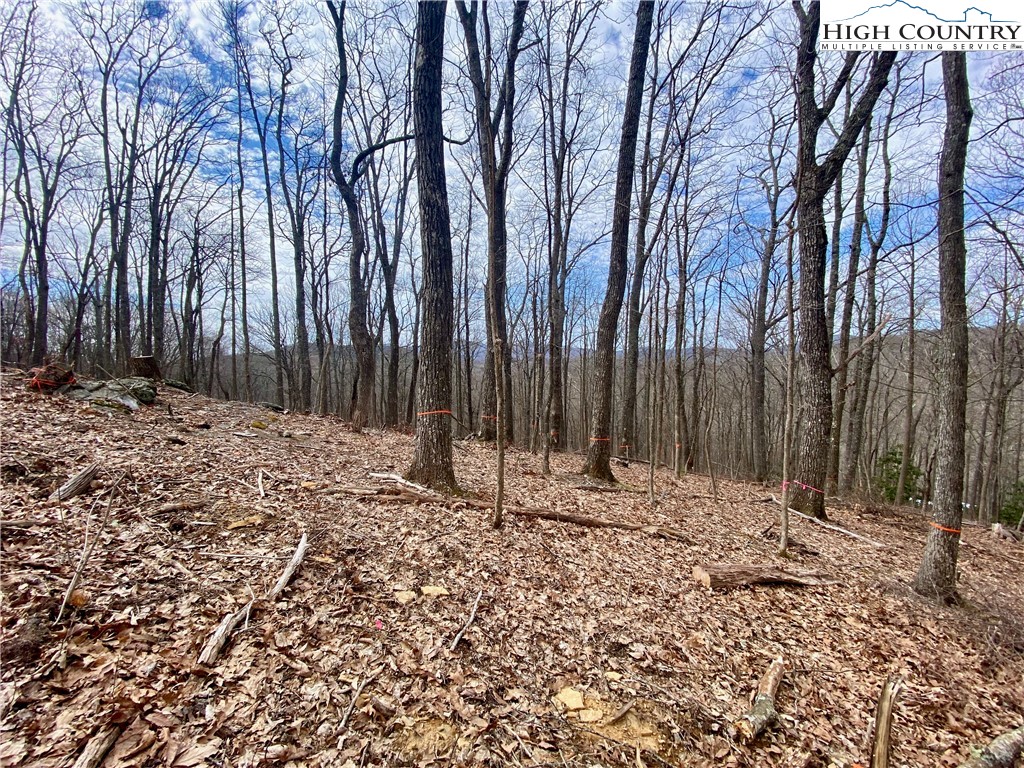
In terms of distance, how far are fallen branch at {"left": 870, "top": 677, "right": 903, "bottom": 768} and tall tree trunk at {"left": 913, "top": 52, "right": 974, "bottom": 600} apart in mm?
2440

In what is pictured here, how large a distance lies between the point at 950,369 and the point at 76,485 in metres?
8.04

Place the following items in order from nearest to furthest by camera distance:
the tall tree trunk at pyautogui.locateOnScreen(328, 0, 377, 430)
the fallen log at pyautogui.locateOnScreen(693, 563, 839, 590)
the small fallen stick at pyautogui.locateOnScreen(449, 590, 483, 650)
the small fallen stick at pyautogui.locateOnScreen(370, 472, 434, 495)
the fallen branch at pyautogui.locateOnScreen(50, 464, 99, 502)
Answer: the small fallen stick at pyautogui.locateOnScreen(449, 590, 483, 650)
the fallen branch at pyautogui.locateOnScreen(50, 464, 99, 502)
the fallen log at pyautogui.locateOnScreen(693, 563, 839, 590)
the small fallen stick at pyautogui.locateOnScreen(370, 472, 434, 495)
the tall tree trunk at pyautogui.locateOnScreen(328, 0, 377, 430)

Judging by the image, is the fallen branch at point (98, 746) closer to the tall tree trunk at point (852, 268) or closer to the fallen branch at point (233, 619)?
the fallen branch at point (233, 619)

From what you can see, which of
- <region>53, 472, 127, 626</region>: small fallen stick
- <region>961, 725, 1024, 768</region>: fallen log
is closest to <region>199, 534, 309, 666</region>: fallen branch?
<region>53, 472, 127, 626</region>: small fallen stick

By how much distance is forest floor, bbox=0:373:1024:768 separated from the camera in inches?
73.8

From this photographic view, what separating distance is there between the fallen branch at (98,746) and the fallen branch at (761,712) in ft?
9.99

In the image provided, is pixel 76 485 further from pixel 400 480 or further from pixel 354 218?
pixel 354 218

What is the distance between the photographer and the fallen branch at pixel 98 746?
1.53 m

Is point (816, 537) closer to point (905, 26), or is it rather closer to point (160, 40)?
point (905, 26)

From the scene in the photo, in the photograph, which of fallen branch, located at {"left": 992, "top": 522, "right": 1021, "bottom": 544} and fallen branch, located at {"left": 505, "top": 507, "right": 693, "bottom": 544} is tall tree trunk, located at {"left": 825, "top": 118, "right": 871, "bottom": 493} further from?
fallen branch, located at {"left": 505, "top": 507, "right": 693, "bottom": 544}

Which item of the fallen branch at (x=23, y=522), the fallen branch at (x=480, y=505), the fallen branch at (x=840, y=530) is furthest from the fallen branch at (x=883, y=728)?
the fallen branch at (x=23, y=522)

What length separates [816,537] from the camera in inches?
227

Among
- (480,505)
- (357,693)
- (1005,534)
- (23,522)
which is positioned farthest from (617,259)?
(1005,534)

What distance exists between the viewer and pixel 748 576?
156 inches
